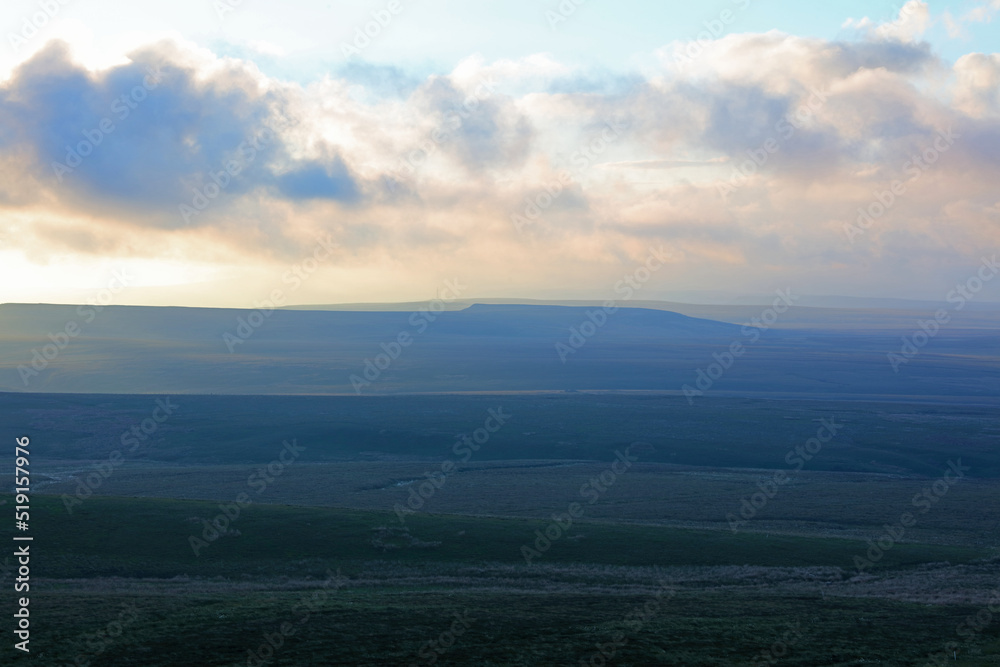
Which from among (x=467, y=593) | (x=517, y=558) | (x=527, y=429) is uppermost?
(x=467, y=593)

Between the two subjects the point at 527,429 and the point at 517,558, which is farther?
the point at 527,429

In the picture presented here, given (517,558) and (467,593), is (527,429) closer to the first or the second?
(517,558)

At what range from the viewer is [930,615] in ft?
93.9

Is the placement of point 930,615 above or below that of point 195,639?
below

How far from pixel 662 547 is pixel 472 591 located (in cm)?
1509

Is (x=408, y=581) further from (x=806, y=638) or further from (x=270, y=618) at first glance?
(x=806, y=638)

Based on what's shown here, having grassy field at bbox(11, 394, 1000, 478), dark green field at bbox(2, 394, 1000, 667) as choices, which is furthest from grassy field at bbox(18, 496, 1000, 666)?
grassy field at bbox(11, 394, 1000, 478)

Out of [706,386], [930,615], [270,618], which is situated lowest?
[706,386]

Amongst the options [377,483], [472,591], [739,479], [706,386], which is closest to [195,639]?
[472,591]

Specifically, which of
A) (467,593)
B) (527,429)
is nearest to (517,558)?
(467,593)

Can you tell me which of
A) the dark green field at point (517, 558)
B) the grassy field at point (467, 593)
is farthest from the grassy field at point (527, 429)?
the grassy field at point (467, 593)

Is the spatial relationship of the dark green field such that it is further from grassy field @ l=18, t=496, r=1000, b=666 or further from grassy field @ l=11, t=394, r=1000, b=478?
grassy field @ l=11, t=394, r=1000, b=478

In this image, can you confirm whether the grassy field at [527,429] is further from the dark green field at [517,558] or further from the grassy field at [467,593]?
the grassy field at [467,593]

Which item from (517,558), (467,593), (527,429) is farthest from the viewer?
(527,429)
